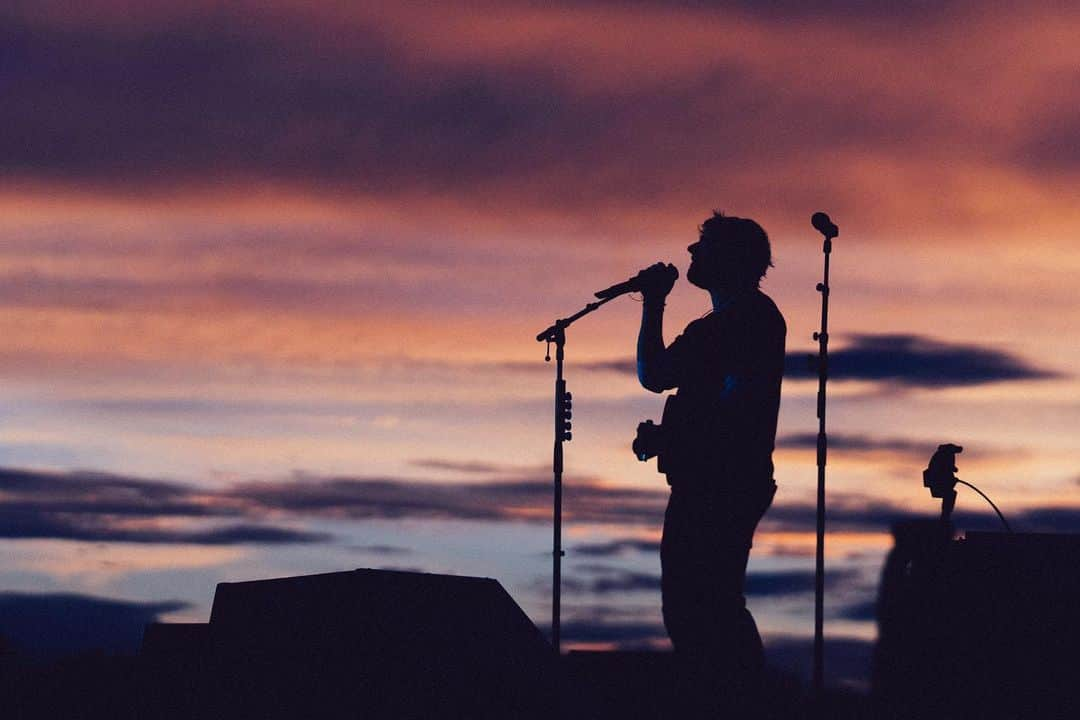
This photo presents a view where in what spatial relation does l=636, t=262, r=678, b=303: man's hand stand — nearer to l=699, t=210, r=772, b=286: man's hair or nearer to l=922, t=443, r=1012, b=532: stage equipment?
l=699, t=210, r=772, b=286: man's hair

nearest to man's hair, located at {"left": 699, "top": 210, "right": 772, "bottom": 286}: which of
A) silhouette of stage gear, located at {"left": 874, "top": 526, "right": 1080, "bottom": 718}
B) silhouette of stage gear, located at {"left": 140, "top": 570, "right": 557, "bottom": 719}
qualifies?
silhouette of stage gear, located at {"left": 140, "top": 570, "right": 557, "bottom": 719}

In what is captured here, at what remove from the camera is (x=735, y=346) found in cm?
708

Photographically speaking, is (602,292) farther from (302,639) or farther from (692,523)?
(302,639)

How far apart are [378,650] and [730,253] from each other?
323cm

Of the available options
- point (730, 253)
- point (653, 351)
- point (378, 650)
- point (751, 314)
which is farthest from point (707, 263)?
point (378, 650)

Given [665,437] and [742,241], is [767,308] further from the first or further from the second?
[665,437]

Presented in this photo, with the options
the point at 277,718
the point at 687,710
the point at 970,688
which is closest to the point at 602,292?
the point at 687,710

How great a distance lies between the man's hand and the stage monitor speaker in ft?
8.37

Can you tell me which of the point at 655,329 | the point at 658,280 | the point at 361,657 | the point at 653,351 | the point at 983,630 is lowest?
the point at 983,630

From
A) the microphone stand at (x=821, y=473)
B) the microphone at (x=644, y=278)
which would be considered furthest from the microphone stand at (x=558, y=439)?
the microphone at (x=644, y=278)

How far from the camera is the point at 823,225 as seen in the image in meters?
17.1

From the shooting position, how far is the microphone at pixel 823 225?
1709cm

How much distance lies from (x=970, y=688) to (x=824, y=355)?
24.9 ft

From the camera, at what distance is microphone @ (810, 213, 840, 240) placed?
17.1m
